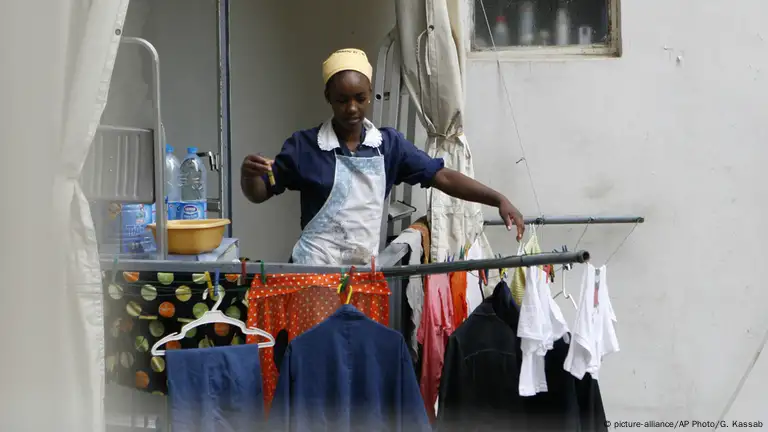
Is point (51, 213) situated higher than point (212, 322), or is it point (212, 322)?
point (51, 213)

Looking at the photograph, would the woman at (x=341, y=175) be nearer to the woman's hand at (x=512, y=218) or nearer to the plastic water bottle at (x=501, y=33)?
the woman's hand at (x=512, y=218)

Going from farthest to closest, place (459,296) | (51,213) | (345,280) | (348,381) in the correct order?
(459,296)
(345,280)
(348,381)
(51,213)

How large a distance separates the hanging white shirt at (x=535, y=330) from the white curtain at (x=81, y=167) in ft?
3.33

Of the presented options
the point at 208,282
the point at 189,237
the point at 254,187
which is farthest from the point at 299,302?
the point at 189,237

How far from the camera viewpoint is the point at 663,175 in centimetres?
322

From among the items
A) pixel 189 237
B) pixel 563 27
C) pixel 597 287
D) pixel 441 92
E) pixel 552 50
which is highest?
pixel 563 27

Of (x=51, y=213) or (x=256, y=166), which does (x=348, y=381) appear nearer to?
(x=256, y=166)

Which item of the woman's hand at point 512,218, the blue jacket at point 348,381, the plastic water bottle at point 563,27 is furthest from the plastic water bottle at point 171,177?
the plastic water bottle at point 563,27

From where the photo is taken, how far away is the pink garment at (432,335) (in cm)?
215

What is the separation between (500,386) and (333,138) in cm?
85

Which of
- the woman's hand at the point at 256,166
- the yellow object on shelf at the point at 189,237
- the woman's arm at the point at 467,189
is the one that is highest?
the woman's hand at the point at 256,166

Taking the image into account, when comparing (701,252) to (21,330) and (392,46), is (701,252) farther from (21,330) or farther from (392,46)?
(21,330)

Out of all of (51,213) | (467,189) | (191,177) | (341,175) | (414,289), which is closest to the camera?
(51,213)

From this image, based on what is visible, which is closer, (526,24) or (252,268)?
(252,268)
